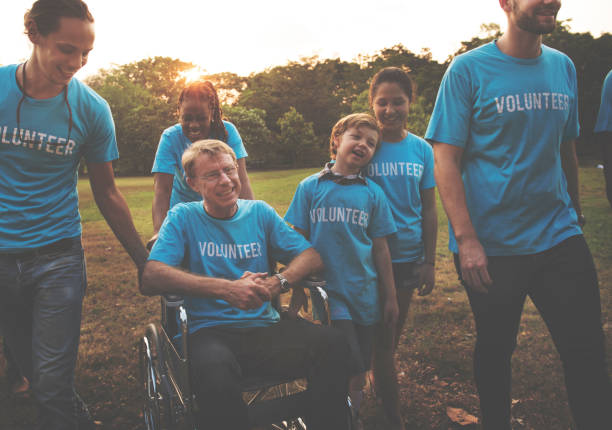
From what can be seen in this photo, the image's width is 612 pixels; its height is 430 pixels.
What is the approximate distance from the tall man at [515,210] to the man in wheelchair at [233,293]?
2.40ft

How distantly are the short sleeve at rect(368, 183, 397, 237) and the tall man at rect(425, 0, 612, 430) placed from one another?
52 cm

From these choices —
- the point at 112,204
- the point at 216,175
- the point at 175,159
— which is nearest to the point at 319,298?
the point at 216,175

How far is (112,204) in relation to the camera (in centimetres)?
271

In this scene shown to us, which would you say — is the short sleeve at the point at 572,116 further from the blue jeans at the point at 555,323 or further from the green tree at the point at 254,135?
the green tree at the point at 254,135

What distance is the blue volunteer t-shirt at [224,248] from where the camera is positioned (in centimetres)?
239

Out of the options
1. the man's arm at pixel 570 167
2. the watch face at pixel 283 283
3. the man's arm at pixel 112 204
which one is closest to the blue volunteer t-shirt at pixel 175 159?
the man's arm at pixel 112 204

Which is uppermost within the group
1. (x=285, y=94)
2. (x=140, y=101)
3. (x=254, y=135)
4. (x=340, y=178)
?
(x=285, y=94)

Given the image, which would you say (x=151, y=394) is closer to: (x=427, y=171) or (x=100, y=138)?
(x=100, y=138)

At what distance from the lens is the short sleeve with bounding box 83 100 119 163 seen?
2555mm

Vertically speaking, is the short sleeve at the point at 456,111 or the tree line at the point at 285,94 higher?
the tree line at the point at 285,94

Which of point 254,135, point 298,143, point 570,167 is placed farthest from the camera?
point 298,143

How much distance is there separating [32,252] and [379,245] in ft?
5.87

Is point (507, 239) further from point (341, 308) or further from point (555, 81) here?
point (341, 308)

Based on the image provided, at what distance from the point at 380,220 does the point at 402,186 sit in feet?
1.07
